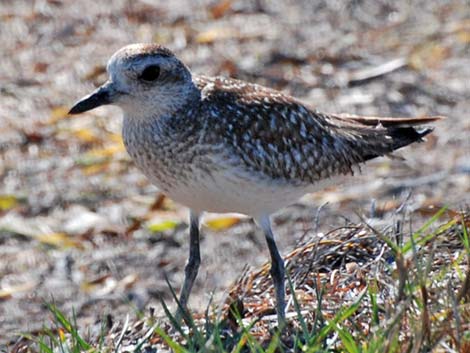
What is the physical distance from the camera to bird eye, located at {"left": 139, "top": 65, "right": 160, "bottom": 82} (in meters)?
6.97

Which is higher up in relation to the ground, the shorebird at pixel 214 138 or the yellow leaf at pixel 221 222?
the shorebird at pixel 214 138

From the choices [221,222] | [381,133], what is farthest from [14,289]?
[381,133]

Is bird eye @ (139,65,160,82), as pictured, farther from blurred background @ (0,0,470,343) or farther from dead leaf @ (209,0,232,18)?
dead leaf @ (209,0,232,18)

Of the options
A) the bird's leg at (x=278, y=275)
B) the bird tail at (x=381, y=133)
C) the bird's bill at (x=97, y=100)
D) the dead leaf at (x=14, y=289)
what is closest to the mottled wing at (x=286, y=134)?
Answer: the bird tail at (x=381, y=133)

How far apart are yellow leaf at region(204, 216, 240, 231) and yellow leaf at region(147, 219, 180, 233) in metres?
0.24

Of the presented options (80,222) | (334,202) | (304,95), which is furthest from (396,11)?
(80,222)

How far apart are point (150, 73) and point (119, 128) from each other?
3876 millimetres

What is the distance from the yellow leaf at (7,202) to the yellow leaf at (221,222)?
148 centimetres

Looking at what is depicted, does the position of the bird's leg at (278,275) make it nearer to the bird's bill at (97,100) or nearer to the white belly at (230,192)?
the white belly at (230,192)

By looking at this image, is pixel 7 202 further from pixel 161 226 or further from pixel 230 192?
pixel 230 192

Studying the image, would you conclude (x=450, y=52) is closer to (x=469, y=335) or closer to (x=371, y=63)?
(x=371, y=63)

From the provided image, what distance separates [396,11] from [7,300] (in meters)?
5.58

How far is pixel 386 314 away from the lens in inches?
220

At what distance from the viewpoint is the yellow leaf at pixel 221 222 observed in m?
9.64
